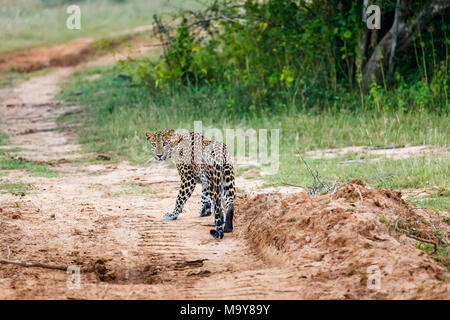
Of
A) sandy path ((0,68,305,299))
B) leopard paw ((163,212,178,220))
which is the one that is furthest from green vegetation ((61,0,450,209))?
leopard paw ((163,212,178,220))

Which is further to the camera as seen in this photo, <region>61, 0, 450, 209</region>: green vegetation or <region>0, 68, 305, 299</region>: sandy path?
<region>61, 0, 450, 209</region>: green vegetation

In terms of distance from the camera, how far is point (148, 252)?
6.65m

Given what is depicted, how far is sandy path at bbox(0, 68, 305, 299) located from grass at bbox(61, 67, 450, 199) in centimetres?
153

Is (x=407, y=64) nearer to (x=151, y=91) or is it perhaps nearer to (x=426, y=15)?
(x=426, y=15)

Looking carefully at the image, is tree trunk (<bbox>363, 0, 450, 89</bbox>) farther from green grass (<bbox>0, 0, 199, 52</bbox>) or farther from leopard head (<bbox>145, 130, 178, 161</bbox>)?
green grass (<bbox>0, 0, 199, 52</bbox>)

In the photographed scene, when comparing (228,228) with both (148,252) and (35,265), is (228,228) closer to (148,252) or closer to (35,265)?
(148,252)

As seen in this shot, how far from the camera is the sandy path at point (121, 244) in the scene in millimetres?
5480

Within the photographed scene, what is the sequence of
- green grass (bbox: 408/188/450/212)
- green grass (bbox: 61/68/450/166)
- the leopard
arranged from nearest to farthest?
the leopard < green grass (bbox: 408/188/450/212) < green grass (bbox: 61/68/450/166)

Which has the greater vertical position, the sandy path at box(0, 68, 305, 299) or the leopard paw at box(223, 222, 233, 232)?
the leopard paw at box(223, 222, 233, 232)

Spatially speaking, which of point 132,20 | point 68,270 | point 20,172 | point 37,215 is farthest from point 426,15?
point 132,20

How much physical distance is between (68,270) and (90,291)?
2.59 feet

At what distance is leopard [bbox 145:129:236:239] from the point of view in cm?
712

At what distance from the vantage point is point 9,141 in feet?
44.2

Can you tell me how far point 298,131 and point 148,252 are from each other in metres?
5.81
